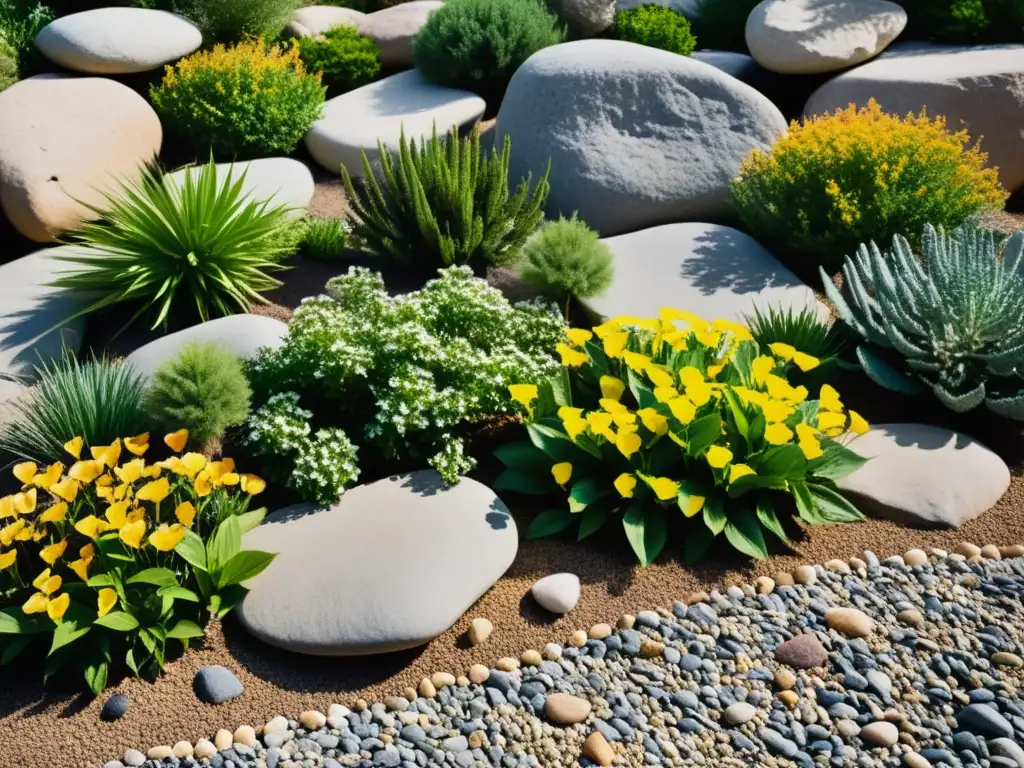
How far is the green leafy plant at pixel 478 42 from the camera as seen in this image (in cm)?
859

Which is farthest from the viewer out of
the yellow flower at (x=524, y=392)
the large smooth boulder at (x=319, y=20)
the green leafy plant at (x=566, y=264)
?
the large smooth boulder at (x=319, y=20)

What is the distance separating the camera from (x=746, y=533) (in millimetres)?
4145

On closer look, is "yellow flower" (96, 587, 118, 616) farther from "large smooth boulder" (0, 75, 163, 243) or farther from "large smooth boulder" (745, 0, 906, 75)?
"large smooth boulder" (745, 0, 906, 75)

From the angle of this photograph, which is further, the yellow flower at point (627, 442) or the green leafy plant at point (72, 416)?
the green leafy plant at point (72, 416)

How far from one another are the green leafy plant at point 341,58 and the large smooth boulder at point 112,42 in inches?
42.5

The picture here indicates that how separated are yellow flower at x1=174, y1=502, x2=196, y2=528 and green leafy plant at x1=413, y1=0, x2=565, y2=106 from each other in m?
5.86

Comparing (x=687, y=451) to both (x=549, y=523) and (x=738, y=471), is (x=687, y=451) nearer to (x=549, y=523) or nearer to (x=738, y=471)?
(x=738, y=471)

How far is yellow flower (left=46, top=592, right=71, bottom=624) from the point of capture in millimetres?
3471

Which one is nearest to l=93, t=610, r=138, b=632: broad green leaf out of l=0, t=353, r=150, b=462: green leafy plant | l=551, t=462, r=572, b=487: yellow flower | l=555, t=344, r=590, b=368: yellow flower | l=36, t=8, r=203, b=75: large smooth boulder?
l=0, t=353, r=150, b=462: green leafy plant

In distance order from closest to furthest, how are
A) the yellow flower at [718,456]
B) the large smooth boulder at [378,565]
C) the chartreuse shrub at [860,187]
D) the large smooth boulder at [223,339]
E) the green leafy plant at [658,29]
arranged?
the large smooth boulder at [378,565] < the yellow flower at [718,456] < the large smooth boulder at [223,339] < the chartreuse shrub at [860,187] < the green leafy plant at [658,29]

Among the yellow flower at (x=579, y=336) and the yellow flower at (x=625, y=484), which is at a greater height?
the yellow flower at (x=579, y=336)

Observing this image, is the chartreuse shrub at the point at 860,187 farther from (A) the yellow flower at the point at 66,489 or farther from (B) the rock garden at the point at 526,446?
(A) the yellow flower at the point at 66,489

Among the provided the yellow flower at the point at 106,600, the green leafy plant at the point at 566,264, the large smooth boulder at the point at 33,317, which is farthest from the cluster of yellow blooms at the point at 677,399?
the large smooth boulder at the point at 33,317

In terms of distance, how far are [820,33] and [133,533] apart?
7.32 m
